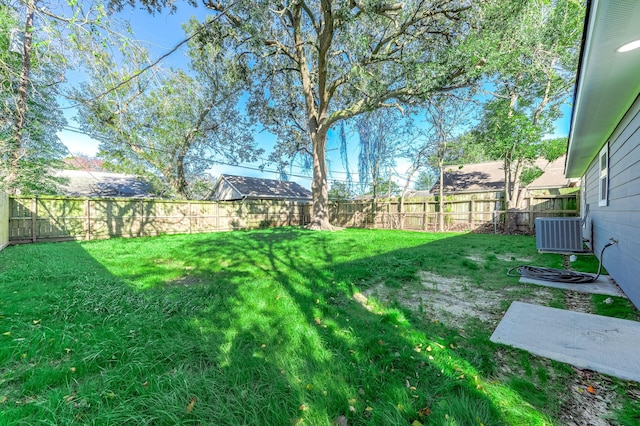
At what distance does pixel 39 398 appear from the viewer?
1.32m

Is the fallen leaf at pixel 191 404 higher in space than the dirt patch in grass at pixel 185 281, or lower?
lower

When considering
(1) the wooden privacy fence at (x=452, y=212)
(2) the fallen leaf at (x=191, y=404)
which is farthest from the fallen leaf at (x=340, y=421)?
(1) the wooden privacy fence at (x=452, y=212)

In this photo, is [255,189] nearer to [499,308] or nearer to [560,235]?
[560,235]

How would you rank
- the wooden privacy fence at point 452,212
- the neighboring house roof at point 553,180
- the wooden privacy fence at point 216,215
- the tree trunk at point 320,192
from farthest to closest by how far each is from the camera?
1. the neighboring house roof at point 553,180
2. the tree trunk at point 320,192
3. the wooden privacy fence at point 452,212
4. the wooden privacy fence at point 216,215

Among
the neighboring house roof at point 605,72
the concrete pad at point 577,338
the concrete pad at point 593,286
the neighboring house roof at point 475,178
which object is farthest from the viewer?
the neighboring house roof at point 475,178

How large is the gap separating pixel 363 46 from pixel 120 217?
10.2 metres

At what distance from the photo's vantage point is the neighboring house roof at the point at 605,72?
1.86 m

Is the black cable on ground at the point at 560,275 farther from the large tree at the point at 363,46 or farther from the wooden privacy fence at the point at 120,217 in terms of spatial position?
the wooden privacy fence at the point at 120,217

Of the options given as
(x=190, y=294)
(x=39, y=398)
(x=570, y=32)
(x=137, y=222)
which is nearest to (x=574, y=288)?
(x=190, y=294)

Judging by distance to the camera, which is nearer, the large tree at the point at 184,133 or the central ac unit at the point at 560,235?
the central ac unit at the point at 560,235

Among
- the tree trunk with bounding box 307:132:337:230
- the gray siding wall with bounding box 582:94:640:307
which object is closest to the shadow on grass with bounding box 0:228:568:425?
the gray siding wall with bounding box 582:94:640:307

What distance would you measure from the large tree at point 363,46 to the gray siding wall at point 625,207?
3913mm

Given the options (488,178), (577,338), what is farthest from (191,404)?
(488,178)

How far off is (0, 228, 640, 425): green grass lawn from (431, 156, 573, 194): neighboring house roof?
14.7m
